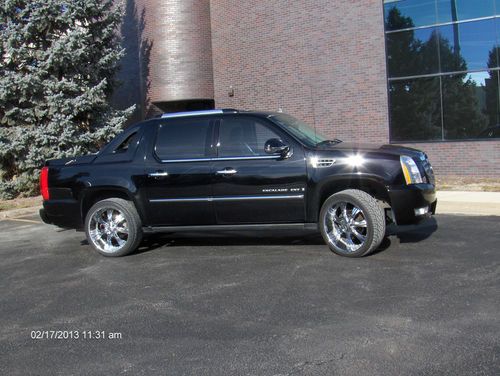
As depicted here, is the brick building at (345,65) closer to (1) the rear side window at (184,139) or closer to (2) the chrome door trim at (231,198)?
(2) the chrome door trim at (231,198)

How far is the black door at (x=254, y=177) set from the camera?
6602 mm

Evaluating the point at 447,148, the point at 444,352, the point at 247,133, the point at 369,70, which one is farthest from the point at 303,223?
the point at 369,70

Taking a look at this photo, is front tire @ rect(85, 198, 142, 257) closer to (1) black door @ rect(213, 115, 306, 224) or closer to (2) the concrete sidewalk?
(1) black door @ rect(213, 115, 306, 224)

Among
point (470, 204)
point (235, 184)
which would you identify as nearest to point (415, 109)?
point (470, 204)

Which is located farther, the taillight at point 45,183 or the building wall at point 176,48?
the building wall at point 176,48

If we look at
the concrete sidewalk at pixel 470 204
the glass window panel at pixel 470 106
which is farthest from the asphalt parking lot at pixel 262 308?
the glass window panel at pixel 470 106

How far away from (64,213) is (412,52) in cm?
1140

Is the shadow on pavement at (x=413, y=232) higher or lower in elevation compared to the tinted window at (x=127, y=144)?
lower

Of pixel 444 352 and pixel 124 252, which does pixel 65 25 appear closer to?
pixel 124 252

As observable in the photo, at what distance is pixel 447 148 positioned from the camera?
14820 millimetres

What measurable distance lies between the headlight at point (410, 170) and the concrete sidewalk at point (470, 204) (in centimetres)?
369

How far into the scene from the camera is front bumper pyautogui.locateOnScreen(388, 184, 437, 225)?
6.25 metres

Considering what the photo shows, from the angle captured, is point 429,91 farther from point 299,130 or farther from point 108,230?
point 108,230

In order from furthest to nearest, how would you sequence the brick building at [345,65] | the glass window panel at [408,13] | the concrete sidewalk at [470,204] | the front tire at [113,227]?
1. the glass window panel at [408,13]
2. the brick building at [345,65]
3. the concrete sidewalk at [470,204]
4. the front tire at [113,227]
